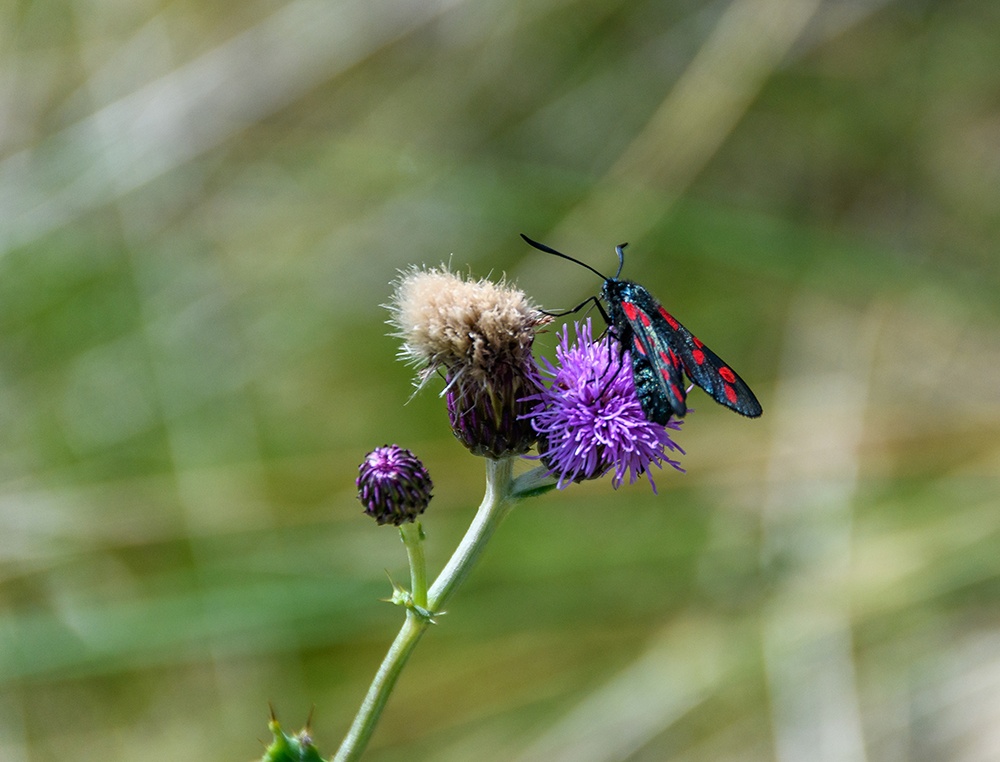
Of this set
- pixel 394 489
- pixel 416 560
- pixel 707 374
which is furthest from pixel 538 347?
pixel 416 560

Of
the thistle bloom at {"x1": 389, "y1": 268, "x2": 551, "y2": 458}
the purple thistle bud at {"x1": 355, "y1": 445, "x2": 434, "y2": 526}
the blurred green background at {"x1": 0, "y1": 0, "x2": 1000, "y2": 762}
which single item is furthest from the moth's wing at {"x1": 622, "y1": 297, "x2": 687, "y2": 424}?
the blurred green background at {"x1": 0, "y1": 0, "x2": 1000, "y2": 762}

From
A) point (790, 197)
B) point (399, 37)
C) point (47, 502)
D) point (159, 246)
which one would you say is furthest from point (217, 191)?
point (790, 197)

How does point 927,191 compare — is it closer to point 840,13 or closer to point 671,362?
point 840,13

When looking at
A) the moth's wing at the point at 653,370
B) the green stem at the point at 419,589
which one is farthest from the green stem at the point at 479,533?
the moth's wing at the point at 653,370

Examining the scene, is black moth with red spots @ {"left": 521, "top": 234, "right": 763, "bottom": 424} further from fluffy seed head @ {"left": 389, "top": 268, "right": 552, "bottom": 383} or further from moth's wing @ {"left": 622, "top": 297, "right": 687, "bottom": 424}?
fluffy seed head @ {"left": 389, "top": 268, "right": 552, "bottom": 383}

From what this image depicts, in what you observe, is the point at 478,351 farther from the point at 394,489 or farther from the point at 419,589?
the point at 419,589

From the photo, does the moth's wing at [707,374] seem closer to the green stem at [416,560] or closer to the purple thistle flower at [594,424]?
the purple thistle flower at [594,424]
